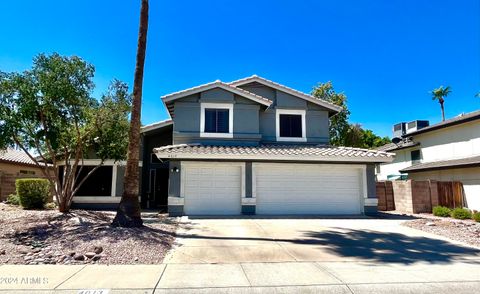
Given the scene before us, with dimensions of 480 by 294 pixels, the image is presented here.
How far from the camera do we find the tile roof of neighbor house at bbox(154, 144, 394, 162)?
14.6 meters

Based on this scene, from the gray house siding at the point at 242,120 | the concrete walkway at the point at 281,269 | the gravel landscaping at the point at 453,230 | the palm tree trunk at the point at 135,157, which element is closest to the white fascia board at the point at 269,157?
the gray house siding at the point at 242,120

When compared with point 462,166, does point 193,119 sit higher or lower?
higher

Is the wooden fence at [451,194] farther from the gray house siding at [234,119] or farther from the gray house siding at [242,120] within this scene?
the gray house siding at [234,119]

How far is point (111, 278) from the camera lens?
239 inches

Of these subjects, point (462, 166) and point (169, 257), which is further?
point (462, 166)

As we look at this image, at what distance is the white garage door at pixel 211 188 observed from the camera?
1512 centimetres

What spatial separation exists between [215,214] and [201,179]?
172 centimetres

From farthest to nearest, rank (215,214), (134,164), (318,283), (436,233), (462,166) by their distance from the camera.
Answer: (462,166)
(215,214)
(436,233)
(134,164)
(318,283)

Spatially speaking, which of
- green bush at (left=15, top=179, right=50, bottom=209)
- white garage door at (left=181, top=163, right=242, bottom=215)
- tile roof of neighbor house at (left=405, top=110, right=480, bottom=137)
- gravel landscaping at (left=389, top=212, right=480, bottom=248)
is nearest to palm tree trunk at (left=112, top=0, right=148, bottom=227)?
white garage door at (left=181, top=163, right=242, bottom=215)

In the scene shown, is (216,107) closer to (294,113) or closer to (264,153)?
(264,153)

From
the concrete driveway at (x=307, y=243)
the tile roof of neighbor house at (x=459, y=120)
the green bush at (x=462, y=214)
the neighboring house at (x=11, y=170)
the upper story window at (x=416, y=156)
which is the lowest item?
the concrete driveway at (x=307, y=243)

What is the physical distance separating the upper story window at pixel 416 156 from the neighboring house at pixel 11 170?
2754 centimetres

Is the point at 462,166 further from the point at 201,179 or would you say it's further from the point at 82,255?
the point at 82,255

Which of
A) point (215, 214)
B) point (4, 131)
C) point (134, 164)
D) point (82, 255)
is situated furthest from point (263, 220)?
point (4, 131)
